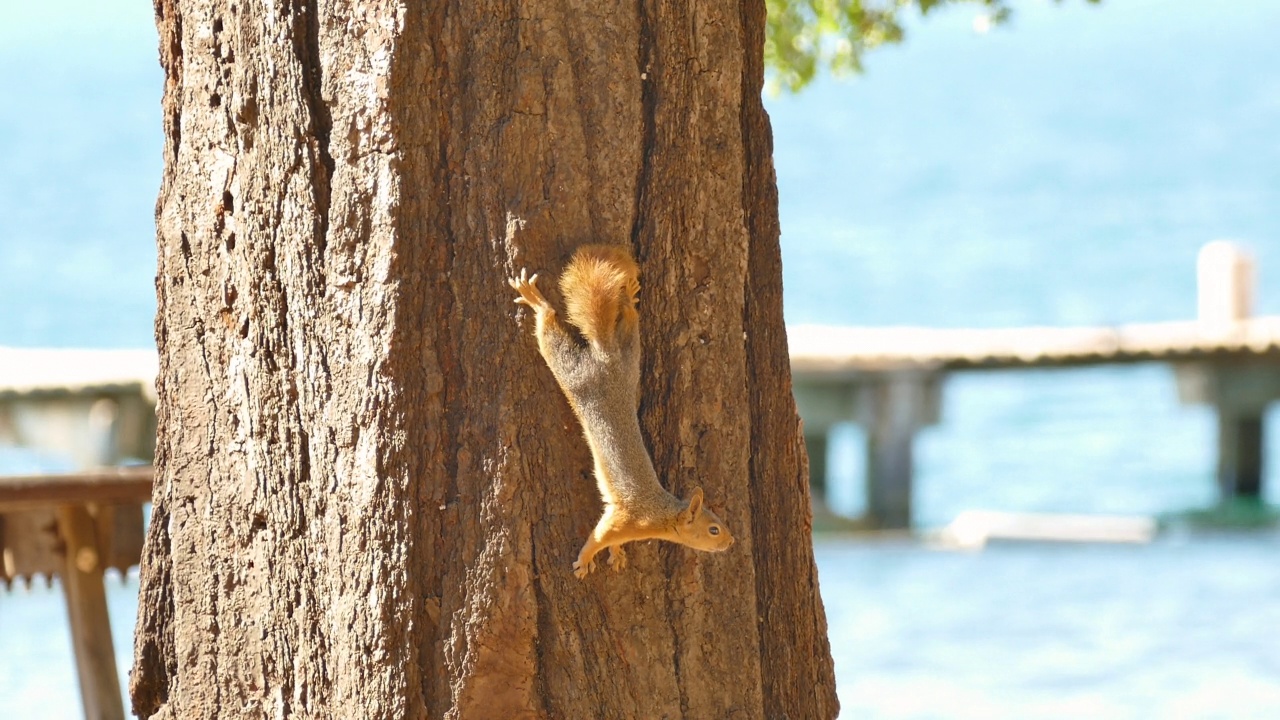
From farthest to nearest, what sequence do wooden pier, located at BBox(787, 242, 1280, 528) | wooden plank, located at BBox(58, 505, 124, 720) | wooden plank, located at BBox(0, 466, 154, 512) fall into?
wooden pier, located at BBox(787, 242, 1280, 528)
wooden plank, located at BBox(58, 505, 124, 720)
wooden plank, located at BBox(0, 466, 154, 512)

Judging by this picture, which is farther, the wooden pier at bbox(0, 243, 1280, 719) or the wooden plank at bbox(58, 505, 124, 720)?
the wooden pier at bbox(0, 243, 1280, 719)

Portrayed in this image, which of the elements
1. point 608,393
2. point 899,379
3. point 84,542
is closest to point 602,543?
point 608,393

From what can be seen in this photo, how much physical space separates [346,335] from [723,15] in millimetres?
669

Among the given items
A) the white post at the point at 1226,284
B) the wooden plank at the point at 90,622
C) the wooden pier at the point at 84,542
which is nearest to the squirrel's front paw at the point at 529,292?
the wooden pier at the point at 84,542

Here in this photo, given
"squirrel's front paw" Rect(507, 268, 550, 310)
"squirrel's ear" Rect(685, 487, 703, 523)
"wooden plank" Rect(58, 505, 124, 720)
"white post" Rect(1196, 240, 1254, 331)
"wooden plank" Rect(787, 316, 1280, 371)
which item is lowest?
"wooden plank" Rect(58, 505, 124, 720)

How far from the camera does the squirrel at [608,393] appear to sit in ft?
6.39

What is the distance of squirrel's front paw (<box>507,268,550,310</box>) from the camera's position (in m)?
1.95

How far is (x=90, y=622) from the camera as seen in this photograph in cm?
332

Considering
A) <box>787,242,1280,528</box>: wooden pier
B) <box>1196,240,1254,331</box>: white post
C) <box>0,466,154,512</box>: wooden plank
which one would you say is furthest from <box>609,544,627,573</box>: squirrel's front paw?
<box>1196,240,1254,331</box>: white post

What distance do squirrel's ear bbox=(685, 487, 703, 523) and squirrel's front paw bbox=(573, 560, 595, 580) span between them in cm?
14

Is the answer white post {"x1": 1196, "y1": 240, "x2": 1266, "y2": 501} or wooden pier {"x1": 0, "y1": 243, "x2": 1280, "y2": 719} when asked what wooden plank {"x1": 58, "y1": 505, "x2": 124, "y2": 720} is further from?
white post {"x1": 1196, "y1": 240, "x2": 1266, "y2": 501}

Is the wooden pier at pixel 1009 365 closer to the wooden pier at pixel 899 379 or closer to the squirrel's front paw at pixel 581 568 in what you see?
the wooden pier at pixel 899 379

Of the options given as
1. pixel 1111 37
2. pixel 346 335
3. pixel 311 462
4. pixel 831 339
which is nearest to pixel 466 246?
pixel 346 335

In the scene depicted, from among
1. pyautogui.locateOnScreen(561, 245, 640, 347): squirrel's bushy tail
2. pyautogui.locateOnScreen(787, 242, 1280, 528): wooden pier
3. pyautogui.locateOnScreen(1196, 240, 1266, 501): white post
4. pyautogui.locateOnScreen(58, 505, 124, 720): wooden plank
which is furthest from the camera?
pyautogui.locateOnScreen(1196, 240, 1266, 501): white post
